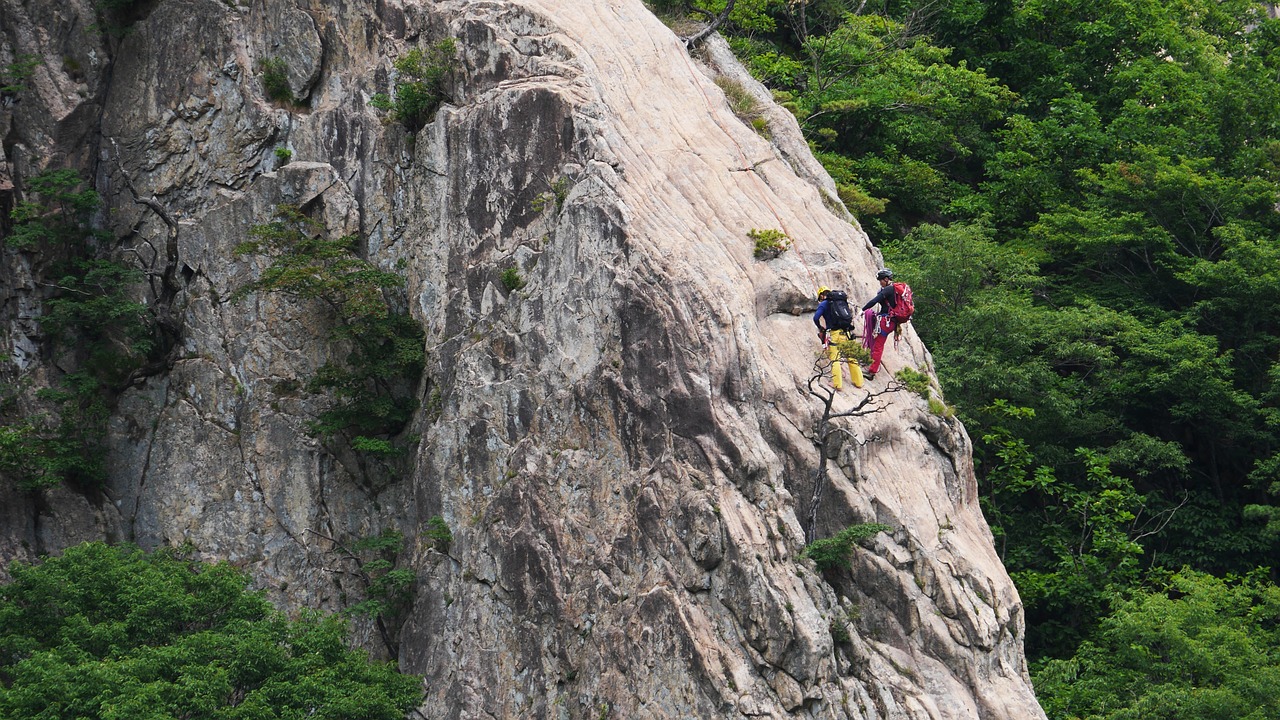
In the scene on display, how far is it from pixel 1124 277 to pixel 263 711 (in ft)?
76.8

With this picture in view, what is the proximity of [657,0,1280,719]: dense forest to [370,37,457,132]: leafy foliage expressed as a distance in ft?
24.9

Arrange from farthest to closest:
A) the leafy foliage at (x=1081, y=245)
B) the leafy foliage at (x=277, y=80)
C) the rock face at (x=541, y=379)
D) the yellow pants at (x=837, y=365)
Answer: the leafy foliage at (x=1081, y=245), the leafy foliage at (x=277, y=80), the yellow pants at (x=837, y=365), the rock face at (x=541, y=379)

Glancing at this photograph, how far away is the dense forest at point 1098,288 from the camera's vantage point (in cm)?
2531

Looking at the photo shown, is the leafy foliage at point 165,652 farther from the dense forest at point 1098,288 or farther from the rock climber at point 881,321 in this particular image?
the dense forest at point 1098,288

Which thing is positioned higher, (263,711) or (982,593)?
(982,593)

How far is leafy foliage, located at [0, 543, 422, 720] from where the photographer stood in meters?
18.3

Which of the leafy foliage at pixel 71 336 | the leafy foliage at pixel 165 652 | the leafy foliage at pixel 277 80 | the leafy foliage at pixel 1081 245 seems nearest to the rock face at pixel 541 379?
the leafy foliage at pixel 277 80

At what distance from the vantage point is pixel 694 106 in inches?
968

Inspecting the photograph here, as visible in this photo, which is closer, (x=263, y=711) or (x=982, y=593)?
(x=263, y=711)

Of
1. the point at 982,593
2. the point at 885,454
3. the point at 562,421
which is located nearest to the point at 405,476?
the point at 562,421

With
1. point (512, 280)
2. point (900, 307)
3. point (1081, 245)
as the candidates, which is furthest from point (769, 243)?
point (1081, 245)

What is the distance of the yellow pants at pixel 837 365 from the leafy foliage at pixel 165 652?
8.28 m

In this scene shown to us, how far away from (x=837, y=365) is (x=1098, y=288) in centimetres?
1449

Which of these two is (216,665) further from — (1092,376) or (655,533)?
(1092,376)
